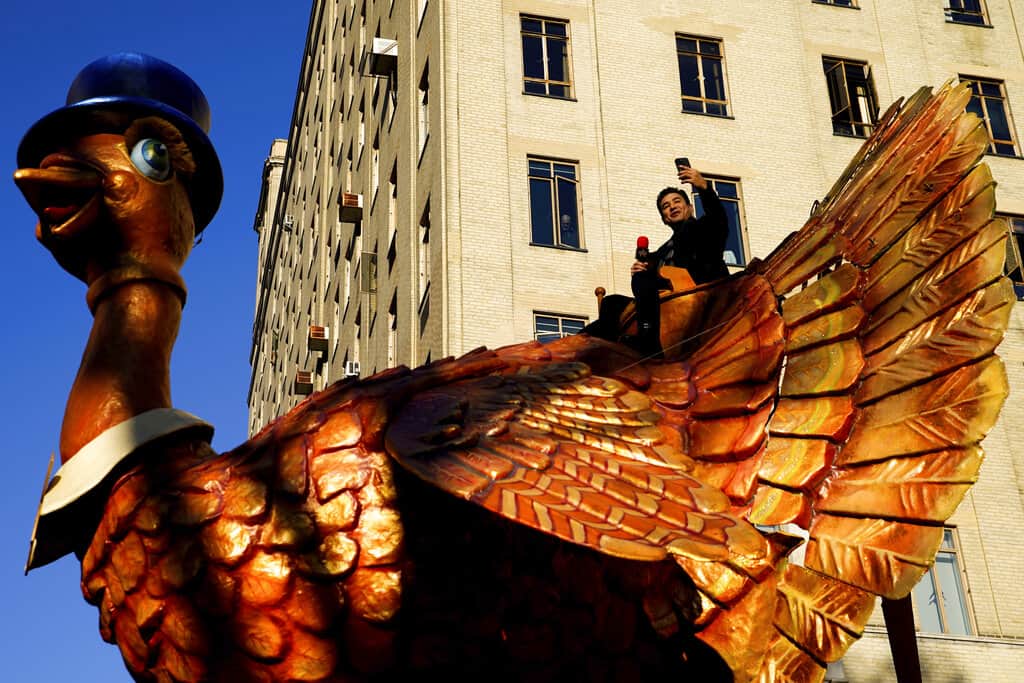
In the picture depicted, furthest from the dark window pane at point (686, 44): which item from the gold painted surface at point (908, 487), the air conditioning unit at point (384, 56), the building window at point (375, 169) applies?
the gold painted surface at point (908, 487)

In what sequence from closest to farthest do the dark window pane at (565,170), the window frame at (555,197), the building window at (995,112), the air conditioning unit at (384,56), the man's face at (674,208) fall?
the man's face at (674,208) → the window frame at (555,197) → the dark window pane at (565,170) → the building window at (995,112) → the air conditioning unit at (384,56)

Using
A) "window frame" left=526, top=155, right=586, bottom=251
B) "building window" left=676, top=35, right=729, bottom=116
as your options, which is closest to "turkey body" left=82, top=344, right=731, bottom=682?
"window frame" left=526, top=155, right=586, bottom=251

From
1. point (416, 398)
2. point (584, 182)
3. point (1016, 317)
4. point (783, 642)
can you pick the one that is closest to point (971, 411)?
point (783, 642)

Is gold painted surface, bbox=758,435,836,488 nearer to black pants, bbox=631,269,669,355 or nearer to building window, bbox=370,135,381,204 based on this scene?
black pants, bbox=631,269,669,355

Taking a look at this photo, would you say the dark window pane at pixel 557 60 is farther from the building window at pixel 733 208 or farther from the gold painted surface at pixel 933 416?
the gold painted surface at pixel 933 416

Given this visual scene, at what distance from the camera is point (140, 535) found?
179 inches

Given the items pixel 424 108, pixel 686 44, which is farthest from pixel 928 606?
pixel 424 108

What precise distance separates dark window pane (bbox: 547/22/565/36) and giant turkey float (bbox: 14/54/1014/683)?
16562mm

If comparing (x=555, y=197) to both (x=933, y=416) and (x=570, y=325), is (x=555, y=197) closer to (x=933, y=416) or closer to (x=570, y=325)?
(x=570, y=325)

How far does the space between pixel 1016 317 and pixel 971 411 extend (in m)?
17.2

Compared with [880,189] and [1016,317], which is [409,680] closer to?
[880,189]

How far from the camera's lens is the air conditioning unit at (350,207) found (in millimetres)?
27172

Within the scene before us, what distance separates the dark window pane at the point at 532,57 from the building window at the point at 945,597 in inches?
399

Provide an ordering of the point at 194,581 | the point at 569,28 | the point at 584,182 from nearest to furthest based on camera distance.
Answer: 1. the point at 194,581
2. the point at 584,182
3. the point at 569,28
